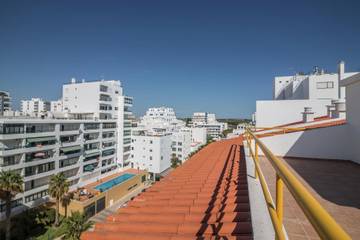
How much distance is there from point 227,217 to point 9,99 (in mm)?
112465

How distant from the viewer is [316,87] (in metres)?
22.7

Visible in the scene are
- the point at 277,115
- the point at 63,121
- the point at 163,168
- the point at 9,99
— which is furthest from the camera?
the point at 9,99

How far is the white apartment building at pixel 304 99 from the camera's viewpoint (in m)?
15.4

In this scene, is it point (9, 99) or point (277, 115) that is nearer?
point (277, 115)

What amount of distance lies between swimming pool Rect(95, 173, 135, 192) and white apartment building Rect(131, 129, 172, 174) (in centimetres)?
694

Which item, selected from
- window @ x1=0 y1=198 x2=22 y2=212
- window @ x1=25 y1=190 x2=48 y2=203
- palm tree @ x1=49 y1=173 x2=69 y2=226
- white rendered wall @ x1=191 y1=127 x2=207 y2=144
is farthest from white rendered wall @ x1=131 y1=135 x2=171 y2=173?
white rendered wall @ x1=191 y1=127 x2=207 y2=144

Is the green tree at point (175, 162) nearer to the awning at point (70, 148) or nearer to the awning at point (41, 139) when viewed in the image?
the awning at point (70, 148)

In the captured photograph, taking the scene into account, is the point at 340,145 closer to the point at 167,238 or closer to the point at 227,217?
the point at 227,217

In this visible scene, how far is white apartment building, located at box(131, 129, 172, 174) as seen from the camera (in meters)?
46.8

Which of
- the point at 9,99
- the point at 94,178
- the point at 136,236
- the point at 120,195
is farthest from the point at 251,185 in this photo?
the point at 9,99

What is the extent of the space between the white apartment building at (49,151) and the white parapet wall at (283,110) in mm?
25220

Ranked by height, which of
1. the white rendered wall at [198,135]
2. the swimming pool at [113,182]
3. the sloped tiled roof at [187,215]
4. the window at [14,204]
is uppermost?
the sloped tiled roof at [187,215]

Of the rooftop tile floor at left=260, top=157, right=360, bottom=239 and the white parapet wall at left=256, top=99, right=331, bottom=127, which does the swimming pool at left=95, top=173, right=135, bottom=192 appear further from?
the rooftop tile floor at left=260, top=157, right=360, bottom=239

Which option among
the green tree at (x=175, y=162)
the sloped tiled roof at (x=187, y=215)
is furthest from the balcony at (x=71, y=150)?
the sloped tiled roof at (x=187, y=215)
